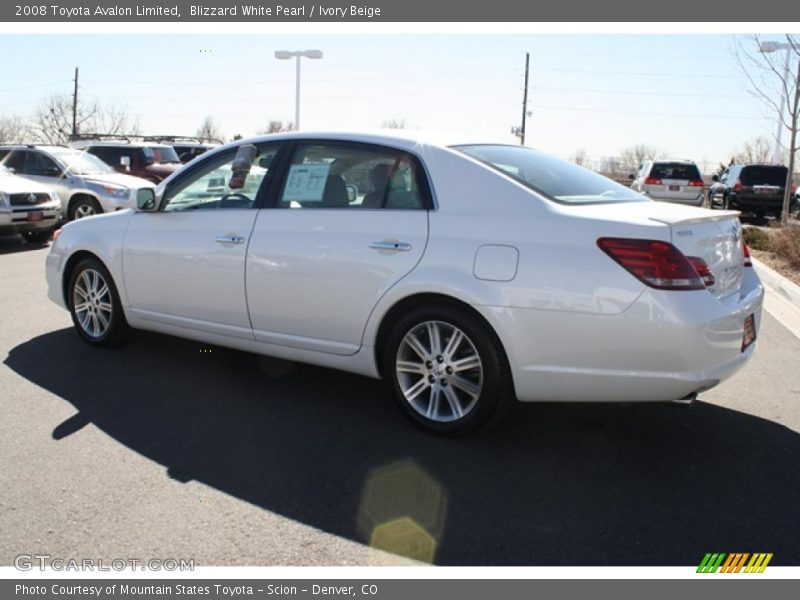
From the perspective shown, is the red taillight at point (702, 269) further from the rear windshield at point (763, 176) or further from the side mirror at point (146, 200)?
the rear windshield at point (763, 176)

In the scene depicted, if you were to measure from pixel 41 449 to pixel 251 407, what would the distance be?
1.20 metres

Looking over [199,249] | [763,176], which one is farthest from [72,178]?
[763,176]

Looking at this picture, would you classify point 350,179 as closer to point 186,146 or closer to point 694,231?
point 694,231

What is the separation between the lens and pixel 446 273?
12.8 ft

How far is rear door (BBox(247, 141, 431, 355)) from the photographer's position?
4164 millimetres

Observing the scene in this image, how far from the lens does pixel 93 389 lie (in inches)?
191

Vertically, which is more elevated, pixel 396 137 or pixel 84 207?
pixel 396 137

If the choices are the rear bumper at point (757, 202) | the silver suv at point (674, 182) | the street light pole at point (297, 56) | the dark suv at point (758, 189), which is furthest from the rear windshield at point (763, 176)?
the street light pole at point (297, 56)

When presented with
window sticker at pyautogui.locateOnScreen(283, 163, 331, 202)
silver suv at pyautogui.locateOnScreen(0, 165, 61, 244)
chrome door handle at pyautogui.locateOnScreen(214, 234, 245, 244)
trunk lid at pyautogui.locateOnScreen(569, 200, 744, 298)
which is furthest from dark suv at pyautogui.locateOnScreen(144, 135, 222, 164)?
trunk lid at pyautogui.locateOnScreen(569, 200, 744, 298)

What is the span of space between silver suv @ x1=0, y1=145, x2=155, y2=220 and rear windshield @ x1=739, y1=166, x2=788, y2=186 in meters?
16.3

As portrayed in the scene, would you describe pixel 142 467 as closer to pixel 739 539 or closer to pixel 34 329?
pixel 739 539

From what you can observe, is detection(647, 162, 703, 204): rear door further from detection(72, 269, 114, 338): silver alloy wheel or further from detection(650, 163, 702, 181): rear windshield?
detection(72, 269, 114, 338): silver alloy wheel

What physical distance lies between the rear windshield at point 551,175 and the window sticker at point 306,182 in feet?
2.91

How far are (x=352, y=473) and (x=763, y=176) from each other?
2076cm
